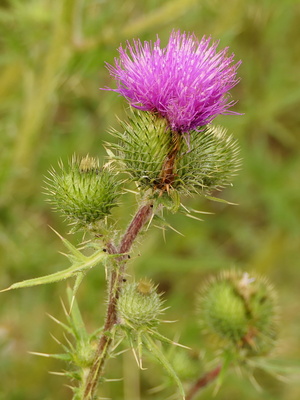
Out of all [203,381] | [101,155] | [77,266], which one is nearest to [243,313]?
[203,381]

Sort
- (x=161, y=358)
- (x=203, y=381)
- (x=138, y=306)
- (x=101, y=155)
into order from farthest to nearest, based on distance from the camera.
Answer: (x=101, y=155) → (x=203, y=381) → (x=138, y=306) → (x=161, y=358)

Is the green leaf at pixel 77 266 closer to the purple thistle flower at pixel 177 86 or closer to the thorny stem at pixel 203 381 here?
the purple thistle flower at pixel 177 86

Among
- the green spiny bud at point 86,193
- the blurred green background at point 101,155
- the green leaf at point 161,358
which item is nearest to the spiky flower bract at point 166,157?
the green spiny bud at point 86,193

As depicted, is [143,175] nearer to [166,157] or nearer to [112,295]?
[166,157]

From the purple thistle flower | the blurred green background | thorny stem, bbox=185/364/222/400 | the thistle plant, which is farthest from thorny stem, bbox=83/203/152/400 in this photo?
the blurred green background

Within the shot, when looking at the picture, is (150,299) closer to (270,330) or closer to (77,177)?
(77,177)

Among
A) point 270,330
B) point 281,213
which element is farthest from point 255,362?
point 281,213
